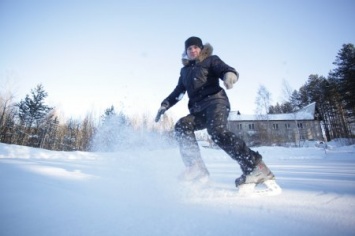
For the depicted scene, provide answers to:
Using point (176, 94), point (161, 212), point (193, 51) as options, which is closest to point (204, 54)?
point (193, 51)

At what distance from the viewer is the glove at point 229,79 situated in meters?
1.79

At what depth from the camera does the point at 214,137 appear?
1.76 m

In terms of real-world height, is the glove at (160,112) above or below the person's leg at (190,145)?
above

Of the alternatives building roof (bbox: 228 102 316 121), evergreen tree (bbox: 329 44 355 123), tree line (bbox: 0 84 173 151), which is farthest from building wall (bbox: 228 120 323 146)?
tree line (bbox: 0 84 173 151)

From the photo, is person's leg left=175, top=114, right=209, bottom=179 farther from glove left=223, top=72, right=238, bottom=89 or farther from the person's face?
the person's face

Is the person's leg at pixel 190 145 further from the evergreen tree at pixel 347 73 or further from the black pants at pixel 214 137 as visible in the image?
the evergreen tree at pixel 347 73

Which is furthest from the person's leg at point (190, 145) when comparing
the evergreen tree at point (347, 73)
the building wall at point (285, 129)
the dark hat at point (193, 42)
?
the building wall at point (285, 129)

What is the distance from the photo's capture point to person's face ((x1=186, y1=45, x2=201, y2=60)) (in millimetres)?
2328

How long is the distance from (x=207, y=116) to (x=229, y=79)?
41 centimetres

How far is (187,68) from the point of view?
7.68 feet

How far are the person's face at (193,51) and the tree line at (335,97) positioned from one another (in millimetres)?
29870

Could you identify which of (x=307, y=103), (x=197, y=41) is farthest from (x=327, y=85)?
(x=197, y=41)

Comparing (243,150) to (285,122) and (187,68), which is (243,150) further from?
(285,122)

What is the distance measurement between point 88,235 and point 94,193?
0.66 meters
